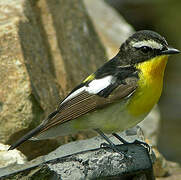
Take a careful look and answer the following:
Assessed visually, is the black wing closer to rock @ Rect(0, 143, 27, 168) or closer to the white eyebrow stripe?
the white eyebrow stripe

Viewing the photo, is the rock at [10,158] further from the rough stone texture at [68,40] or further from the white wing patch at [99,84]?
the rough stone texture at [68,40]

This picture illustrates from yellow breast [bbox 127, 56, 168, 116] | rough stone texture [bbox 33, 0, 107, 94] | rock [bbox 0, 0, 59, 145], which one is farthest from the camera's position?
rough stone texture [bbox 33, 0, 107, 94]

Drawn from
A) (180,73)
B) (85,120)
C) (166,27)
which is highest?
(85,120)

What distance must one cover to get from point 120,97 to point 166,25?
9.28 m

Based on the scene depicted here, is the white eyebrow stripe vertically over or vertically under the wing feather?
over

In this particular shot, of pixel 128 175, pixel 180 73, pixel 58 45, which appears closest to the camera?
pixel 128 175

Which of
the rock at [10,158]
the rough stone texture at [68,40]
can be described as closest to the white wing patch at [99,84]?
the rock at [10,158]

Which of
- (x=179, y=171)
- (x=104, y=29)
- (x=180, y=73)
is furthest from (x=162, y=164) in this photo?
(x=180, y=73)

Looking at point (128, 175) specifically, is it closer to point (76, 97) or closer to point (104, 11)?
point (76, 97)

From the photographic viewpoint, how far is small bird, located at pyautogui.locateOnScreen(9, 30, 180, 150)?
18.1 ft

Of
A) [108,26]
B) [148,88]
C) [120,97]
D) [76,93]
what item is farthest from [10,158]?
A: [108,26]

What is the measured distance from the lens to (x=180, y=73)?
46.4 feet

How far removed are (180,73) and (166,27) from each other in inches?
49.1

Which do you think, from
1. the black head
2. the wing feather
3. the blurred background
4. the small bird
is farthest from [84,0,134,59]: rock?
the wing feather
